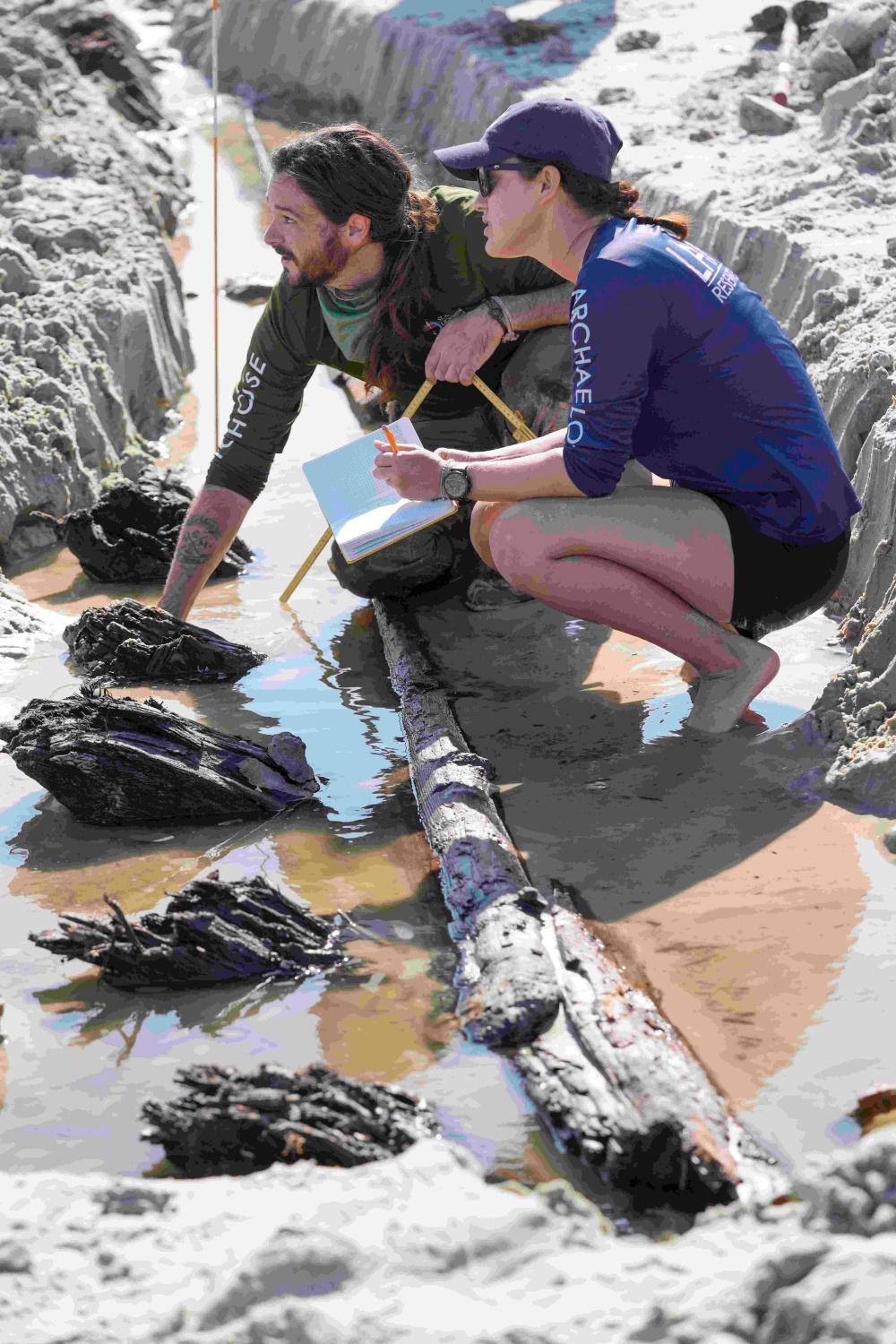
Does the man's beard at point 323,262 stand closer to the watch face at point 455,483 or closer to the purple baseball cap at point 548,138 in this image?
the purple baseball cap at point 548,138

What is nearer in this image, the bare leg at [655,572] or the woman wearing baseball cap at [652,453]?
the woman wearing baseball cap at [652,453]

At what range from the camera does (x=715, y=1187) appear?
1954 millimetres

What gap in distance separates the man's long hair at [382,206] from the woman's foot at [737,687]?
4.81 ft

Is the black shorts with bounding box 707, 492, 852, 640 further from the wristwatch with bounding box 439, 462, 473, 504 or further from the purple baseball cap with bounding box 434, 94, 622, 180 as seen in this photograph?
the purple baseball cap with bounding box 434, 94, 622, 180

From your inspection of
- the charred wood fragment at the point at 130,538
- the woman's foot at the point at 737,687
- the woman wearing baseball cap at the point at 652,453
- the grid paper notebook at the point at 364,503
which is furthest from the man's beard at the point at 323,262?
the woman's foot at the point at 737,687

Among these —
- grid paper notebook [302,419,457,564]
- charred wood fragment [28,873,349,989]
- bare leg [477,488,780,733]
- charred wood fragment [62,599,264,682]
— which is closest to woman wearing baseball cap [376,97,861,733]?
bare leg [477,488,780,733]

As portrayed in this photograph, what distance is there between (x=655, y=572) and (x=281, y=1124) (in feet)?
5.87

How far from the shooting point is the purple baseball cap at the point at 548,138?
311cm

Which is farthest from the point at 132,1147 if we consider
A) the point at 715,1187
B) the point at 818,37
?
the point at 818,37

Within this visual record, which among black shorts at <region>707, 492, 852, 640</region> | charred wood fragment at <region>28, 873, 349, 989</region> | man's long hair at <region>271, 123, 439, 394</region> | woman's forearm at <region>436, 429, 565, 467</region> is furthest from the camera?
man's long hair at <region>271, 123, 439, 394</region>

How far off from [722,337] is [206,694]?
177 centimetres

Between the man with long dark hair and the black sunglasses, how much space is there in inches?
28.4

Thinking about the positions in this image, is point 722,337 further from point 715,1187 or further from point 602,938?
point 715,1187

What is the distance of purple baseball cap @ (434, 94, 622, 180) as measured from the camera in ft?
10.2
